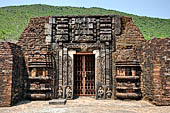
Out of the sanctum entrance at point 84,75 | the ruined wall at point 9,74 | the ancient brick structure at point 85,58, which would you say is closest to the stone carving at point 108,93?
the ancient brick structure at point 85,58

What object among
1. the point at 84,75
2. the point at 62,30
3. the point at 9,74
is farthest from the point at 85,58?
the point at 9,74

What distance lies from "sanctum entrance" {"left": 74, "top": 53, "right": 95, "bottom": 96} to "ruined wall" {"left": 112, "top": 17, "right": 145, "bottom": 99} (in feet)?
3.83

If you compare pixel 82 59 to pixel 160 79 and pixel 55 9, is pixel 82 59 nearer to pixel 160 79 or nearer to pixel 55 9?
pixel 160 79

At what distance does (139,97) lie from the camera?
9.20 metres

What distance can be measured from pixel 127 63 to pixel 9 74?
5.19 metres

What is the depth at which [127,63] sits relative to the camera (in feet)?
30.1

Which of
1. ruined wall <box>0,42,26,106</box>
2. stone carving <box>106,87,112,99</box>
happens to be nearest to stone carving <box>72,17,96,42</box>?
stone carving <box>106,87,112,99</box>

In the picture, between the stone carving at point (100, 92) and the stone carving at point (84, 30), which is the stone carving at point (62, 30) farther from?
the stone carving at point (100, 92)

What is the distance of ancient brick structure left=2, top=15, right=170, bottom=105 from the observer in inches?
366

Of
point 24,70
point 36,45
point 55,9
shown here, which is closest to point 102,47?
point 36,45

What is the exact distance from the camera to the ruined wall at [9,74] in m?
7.94

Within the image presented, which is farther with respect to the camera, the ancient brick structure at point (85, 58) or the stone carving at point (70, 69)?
the stone carving at point (70, 69)

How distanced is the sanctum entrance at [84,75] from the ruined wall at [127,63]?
117cm

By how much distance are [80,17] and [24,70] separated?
3.78 metres
